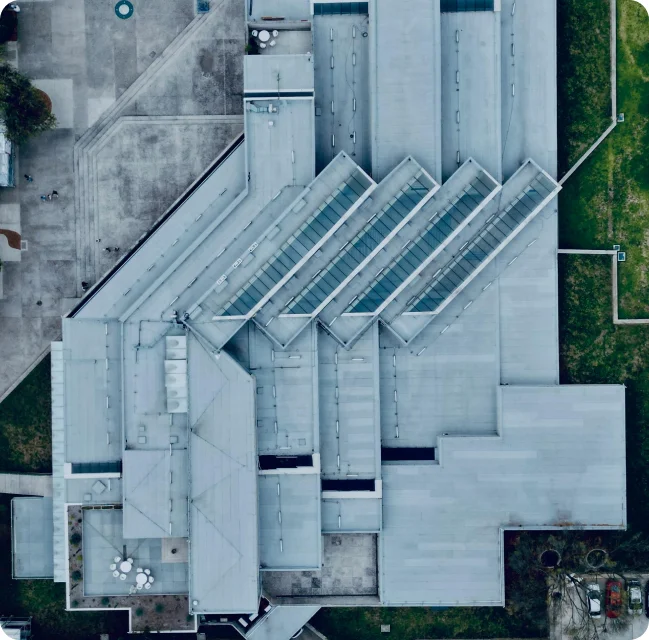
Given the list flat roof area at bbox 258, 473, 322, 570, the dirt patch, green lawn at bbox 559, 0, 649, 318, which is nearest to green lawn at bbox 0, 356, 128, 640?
the dirt patch

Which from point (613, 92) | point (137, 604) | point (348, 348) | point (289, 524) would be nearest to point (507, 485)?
point (348, 348)

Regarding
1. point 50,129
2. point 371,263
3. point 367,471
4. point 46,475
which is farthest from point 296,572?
point 50,129

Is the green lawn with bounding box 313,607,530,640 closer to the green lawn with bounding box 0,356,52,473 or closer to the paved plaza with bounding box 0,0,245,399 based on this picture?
the green lawn with bounding box 0,356,52,473

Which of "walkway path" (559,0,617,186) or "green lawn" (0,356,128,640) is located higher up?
"walkway path" (559,0,617,186)

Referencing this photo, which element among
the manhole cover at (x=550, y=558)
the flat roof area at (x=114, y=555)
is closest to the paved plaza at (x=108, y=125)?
the flat roof area at (x=114, y=555)

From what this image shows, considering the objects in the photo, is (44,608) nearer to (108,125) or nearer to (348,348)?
(348,348)

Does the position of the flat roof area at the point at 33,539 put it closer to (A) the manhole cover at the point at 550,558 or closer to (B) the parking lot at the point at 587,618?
(A) the manhole cover at the point at 550,558
